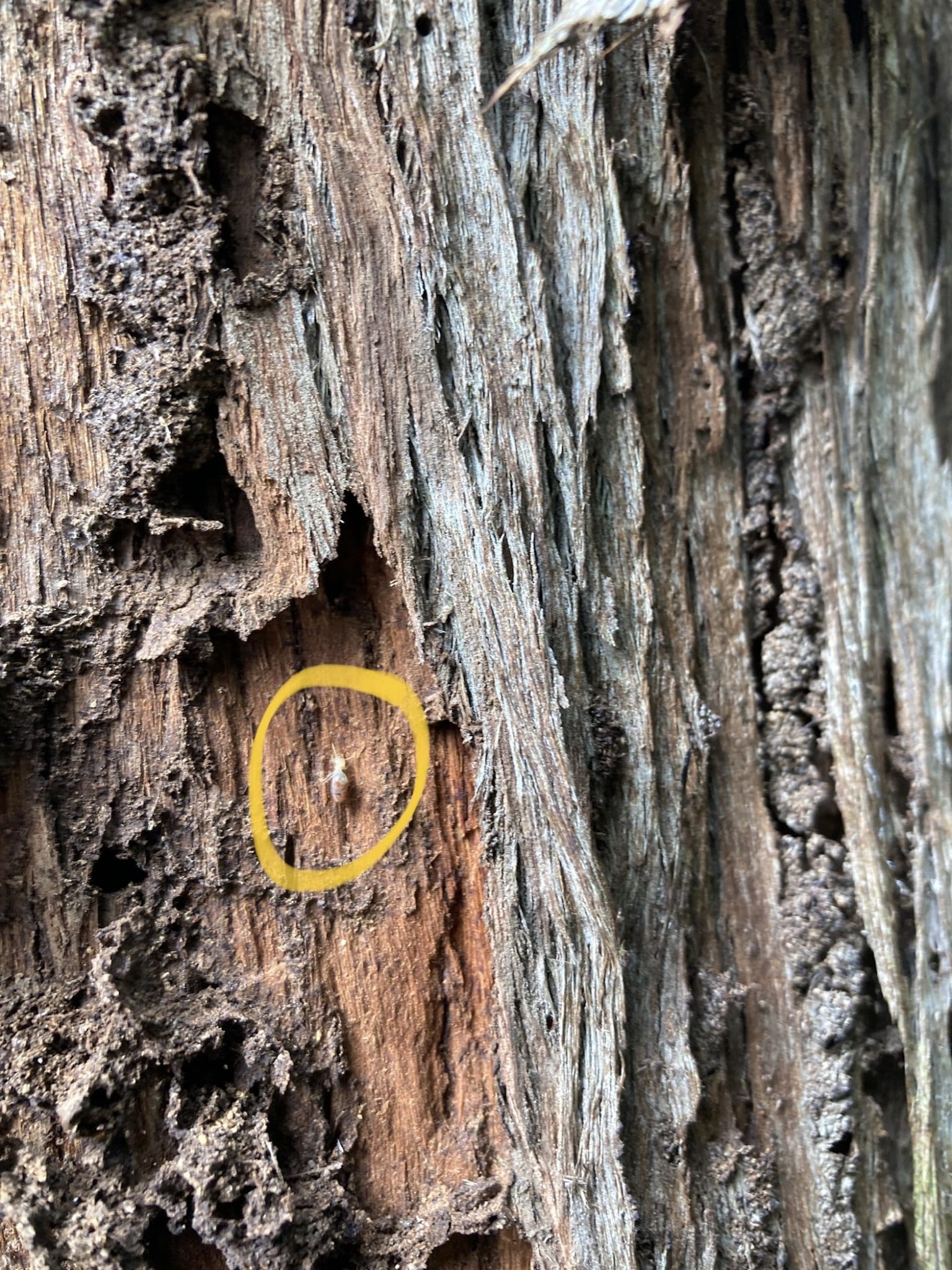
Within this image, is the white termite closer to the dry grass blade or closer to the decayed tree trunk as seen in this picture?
the decayed tree trunk

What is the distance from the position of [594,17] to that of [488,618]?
77 centimetres

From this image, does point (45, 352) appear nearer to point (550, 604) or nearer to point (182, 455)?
point (182, 455)

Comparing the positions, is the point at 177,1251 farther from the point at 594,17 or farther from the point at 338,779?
the point at 594,17

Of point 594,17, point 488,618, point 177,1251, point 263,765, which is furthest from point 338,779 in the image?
point 594,17

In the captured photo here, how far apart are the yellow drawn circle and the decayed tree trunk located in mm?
17

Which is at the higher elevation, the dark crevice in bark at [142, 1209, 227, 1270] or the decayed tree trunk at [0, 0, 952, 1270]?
the decayed tree trunk at [0, 0, 952, 1270]

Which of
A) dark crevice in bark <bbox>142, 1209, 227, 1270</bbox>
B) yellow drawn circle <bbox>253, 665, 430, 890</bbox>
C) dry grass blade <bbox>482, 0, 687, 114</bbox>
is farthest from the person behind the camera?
yellow drawn circle <bbox>253, 665, 430, 890</bbox>

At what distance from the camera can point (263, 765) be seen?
4.26 ft

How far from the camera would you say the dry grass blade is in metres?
1.03

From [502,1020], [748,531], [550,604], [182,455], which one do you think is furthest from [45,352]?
[502,1020]

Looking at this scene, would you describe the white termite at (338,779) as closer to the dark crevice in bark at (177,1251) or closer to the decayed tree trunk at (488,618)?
the decayed tree trunk at (488,618)

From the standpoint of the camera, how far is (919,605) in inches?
49.5

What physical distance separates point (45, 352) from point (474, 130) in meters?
0.72

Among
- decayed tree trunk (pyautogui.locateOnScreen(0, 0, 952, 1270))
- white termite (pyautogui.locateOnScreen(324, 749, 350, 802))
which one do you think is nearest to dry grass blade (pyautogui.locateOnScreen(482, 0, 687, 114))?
decayed tree trunk (pyautogui.locateOnScreen(0, 0, 952, 1270))
